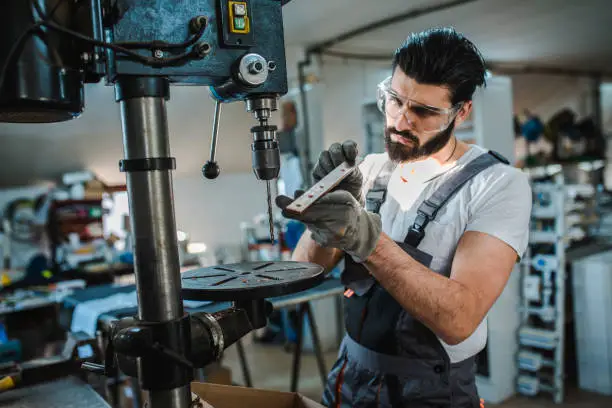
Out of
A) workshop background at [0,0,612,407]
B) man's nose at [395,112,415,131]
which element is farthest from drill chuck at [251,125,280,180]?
workshop background at [0,0,612,407]

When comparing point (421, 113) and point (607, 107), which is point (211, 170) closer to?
point (421, 113)

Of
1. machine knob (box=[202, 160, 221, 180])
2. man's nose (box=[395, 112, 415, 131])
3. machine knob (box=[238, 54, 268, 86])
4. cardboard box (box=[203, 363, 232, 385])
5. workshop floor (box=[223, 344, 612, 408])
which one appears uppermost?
machine knob (box=[238, 54, 268, 86])

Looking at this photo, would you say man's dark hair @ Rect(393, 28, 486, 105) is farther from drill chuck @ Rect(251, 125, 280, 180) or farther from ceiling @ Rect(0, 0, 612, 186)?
ceiling @ Rect(0, 0, 612, 186)

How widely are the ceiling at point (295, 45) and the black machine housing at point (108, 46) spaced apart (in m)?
2.79

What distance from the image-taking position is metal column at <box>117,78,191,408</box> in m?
0.61

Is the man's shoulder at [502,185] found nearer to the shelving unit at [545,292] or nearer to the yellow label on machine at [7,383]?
the yellow label on machine at [7,383]

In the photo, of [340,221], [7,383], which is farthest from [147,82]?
[7,383]

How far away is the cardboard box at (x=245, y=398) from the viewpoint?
37.7 inches

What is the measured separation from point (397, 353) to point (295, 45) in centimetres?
371

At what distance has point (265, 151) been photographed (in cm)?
76

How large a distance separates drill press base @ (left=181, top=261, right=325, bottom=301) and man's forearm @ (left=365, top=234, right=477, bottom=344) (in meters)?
0.14

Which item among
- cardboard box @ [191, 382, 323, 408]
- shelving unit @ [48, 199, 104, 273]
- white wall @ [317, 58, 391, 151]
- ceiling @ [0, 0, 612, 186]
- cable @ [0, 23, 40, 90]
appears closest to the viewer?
cable @ [0, 23, 40, 90]

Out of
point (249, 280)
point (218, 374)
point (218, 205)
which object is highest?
point (249, 280)

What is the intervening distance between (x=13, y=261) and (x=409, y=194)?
425cm
